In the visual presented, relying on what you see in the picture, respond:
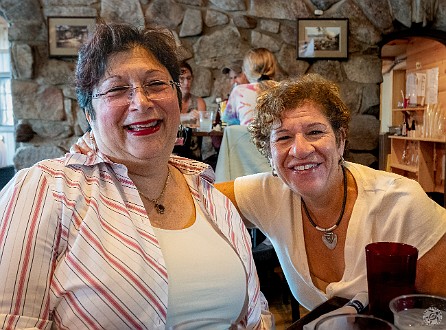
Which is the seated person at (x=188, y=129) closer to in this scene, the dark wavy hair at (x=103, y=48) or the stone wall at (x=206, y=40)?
the stone wall at (x=206, y=40)

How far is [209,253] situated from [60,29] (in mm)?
3258

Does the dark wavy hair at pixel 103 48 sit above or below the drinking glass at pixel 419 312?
above

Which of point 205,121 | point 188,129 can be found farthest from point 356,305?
point 205,121

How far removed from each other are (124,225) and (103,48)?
0.42 meters

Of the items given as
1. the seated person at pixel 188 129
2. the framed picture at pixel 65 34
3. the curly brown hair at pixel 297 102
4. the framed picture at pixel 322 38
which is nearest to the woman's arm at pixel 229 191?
the curly brown hair at pixel 297 102

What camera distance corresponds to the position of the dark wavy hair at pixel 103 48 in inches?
42.5

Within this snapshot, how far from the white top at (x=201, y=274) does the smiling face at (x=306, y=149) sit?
33 centimetres

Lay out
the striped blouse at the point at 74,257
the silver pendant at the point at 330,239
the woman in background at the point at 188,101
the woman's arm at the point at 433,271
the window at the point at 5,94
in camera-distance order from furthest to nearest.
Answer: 1. the window at the point at 5,94
2. the woman in background at the point at 188,101
3. the silver pendant at the point at 330,239
4. the woman's arm at the point at 433,271
5. the striped blouse at the point at 74,257

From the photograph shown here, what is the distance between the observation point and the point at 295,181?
1.35 meters

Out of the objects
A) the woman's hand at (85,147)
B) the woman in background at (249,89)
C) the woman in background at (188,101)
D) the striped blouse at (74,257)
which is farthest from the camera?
the woman in background at (188,101)

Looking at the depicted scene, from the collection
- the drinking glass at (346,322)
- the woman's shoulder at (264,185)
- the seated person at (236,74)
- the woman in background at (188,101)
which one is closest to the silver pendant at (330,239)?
the woman's shoulder at (264,185)

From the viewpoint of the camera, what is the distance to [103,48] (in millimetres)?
1080

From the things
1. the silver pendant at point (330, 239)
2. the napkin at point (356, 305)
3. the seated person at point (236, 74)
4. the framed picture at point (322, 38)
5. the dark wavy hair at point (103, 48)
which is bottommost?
the napkin at point (356, 305)

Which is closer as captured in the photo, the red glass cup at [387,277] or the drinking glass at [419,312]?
the drinking glass at [419,312]
